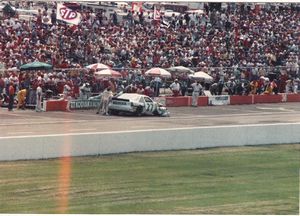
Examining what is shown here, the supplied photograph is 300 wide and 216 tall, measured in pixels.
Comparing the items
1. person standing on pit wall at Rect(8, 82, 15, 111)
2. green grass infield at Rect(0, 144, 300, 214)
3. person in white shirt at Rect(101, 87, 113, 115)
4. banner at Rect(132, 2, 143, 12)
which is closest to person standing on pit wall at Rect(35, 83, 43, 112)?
person standing on pit wall at Rect(8, 82, 15, 111)

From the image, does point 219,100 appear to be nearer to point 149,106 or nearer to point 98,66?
point 149,106

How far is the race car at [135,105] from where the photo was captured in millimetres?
15262

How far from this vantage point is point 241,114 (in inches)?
631

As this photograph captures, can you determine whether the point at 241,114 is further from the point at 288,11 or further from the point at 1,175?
the point at 1,175

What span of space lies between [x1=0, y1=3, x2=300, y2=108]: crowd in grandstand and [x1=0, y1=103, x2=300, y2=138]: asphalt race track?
44 cm

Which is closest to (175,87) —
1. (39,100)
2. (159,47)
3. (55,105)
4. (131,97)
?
(131,97)

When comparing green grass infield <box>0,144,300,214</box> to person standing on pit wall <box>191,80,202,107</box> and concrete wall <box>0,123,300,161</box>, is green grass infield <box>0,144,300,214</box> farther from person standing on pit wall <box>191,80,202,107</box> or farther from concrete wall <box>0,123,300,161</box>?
person standing on pit wall <box>191,80,202,107</box>

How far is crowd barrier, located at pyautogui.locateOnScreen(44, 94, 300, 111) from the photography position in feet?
48.6

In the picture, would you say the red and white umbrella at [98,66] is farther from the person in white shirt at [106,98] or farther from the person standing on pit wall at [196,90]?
the person standing on pit wall at [196,90]

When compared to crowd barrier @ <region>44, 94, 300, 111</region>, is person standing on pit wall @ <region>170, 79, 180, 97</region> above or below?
above

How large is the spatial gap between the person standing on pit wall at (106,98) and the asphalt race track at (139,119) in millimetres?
179

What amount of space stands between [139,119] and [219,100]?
174 centimetres

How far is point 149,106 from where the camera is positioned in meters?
15.5

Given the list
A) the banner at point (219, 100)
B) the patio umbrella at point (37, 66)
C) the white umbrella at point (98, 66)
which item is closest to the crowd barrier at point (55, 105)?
the patio umbrella at point (37, 66)
